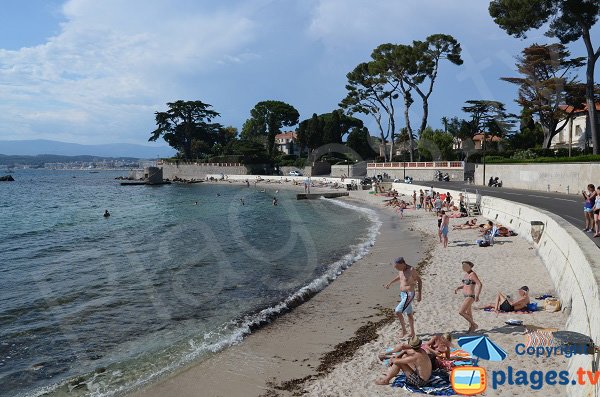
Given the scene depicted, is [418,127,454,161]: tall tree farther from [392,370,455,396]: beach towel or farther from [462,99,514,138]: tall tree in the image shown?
[392,370,455,396]: beach towel

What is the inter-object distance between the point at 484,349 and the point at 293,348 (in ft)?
12.4

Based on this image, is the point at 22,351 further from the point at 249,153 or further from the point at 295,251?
the point at 249,153

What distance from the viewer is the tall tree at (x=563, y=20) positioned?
31766 mm

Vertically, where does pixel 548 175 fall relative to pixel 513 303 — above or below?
above

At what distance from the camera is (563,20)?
33031 mm

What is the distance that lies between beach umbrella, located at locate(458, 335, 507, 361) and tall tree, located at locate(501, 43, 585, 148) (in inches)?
1487

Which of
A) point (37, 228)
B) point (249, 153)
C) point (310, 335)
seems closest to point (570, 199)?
point (310, 335)

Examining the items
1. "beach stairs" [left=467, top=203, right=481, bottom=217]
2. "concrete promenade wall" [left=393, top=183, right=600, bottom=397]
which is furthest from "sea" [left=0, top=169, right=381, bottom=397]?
"concrete promenade wall" [left=393, top=183, right=600, bottom=397]

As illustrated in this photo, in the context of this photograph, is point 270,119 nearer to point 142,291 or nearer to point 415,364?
point 142,291

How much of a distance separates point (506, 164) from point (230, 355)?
35196 millimetres

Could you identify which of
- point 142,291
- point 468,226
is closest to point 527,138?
point 468,226

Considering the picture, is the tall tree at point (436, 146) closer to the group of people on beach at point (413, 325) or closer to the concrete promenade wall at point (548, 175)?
the concrete promenade wall at point (548, 175)

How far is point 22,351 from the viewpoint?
10.1m

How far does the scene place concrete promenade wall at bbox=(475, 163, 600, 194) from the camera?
27.9m
